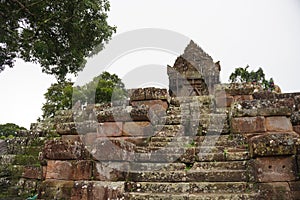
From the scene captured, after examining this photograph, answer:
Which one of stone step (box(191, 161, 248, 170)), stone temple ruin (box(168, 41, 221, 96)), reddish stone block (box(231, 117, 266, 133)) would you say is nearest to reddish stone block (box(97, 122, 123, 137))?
stone step (box(191, 161, 248, 170))

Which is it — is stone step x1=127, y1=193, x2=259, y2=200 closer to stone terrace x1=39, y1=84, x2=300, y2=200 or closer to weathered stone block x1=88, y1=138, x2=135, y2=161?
stone terrace x1=39, y1=84, x2=300, y2=200

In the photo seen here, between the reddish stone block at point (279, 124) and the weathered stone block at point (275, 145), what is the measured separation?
1381 millimetres

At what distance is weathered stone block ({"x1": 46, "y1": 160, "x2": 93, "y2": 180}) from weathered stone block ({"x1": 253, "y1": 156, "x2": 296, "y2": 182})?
96.6 inches

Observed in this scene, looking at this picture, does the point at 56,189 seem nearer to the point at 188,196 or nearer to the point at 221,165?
the point at 188,196

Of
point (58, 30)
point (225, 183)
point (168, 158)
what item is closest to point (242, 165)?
point (225, 183)

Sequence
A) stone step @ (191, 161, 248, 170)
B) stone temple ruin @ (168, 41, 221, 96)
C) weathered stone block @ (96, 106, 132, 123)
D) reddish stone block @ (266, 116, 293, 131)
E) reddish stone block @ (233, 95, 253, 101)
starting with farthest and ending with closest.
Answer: stone temple ruin @ (168, 41, 221, 96) < reddish stone block @ (233, 95, 253, 101) < weathered stone block @ (96, 106, 132, 123) < reddish stone block @ (266, 116, 293, 131) < stone step @ (191, 161, 248, 170)

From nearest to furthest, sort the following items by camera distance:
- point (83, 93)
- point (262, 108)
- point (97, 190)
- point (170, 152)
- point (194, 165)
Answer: point (97, 190)
point (194, 165)
point (170, 152)
point (262, 108)
point (83, 93)

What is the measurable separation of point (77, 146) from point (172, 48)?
851 centimetres

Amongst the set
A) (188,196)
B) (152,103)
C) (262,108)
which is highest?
(152,103)

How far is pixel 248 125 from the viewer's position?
5191mm

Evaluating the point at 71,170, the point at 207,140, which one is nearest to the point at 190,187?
the point at 207,140

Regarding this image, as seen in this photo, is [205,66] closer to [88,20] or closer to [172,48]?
[172,48]

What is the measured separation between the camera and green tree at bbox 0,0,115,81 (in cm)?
928

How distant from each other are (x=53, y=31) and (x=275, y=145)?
9319 millimetres
